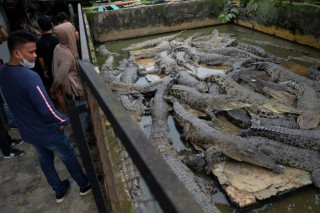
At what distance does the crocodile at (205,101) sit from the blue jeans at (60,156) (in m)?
2.63

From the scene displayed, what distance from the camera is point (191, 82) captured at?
5.63m

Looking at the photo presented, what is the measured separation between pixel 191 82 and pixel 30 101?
13.1 feet

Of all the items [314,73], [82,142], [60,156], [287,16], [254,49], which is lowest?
[314,73]

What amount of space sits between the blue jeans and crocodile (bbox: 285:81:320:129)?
3.47 metres

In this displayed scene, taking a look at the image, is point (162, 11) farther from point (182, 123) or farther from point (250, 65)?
point (182, 123)

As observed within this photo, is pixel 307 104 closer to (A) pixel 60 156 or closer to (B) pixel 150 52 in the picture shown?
(A) pixel 60 156

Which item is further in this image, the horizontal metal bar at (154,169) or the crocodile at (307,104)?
the crocodile at (307,104)

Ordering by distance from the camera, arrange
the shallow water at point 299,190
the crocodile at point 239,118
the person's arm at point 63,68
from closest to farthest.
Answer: the shallow water at point 299,190 → the person's arm at point 63,68 → the crocodile at point 239,118

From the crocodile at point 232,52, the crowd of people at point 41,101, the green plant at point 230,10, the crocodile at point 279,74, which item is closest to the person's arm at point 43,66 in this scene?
the crowd of people at point 41,101

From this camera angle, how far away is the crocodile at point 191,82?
5419 mm

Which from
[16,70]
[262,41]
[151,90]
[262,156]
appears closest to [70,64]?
[16,70]

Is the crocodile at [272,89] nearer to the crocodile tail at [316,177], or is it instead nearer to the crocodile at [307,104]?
the crocodile at [307,104]

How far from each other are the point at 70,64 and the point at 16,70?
1144 millimetres

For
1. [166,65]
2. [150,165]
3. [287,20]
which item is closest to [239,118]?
[166,65]
